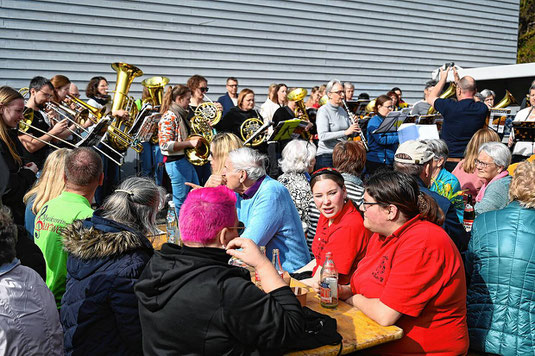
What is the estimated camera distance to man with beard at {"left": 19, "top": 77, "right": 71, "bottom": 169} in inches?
227

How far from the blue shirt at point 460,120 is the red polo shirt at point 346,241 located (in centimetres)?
451

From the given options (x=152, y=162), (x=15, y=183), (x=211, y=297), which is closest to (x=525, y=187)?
(x=211, y=297)

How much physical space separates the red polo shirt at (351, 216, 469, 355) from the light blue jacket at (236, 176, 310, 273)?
1144 mm

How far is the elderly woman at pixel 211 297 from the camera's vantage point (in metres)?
1.91

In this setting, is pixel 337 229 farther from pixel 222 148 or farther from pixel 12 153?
pixel 12 153

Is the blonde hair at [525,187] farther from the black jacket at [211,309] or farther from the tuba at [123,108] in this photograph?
the tuba at [123,108]

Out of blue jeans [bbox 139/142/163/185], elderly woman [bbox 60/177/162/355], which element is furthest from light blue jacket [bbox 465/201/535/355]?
blue jeans [bbox 139/142/163/185]

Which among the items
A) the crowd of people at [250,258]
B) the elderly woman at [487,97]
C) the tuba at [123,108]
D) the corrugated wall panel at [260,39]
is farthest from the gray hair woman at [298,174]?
the elderly woman at [487,97]

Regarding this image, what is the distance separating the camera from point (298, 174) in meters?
5.00

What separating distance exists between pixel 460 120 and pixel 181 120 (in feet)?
13.2

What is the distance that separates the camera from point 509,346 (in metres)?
2.81

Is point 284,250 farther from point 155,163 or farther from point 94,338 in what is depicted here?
point 155,163

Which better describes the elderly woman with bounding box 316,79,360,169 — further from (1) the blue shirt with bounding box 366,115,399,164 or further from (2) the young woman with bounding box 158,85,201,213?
(2) the young woman with bounding box 158,85,201,213

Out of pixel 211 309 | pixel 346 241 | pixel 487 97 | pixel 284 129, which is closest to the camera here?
pixel 211 309
